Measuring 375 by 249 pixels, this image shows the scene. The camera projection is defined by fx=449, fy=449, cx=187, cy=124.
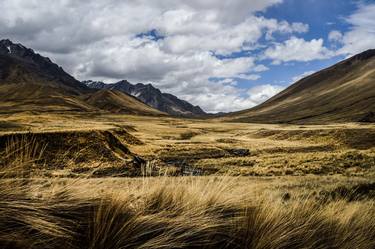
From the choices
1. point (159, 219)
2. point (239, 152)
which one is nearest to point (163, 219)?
point (159, 219)

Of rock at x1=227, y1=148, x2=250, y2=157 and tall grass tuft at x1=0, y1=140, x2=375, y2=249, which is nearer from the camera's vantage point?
tall grass tuft at x1=0, y1=140, x2=375, y2=249

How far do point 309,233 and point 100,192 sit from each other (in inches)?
75.2

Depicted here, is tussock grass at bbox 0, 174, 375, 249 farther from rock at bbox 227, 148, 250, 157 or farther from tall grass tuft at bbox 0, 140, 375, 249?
rock at bbox 227, 148, 250, 157

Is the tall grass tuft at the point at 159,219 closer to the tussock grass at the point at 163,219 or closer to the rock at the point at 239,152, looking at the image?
the tussock grass at the point at 163,219

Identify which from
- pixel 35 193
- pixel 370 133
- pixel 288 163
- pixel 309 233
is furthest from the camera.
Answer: pixel 370 133

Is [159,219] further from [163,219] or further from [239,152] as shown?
[239,152]

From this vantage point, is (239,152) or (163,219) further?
(239,152)

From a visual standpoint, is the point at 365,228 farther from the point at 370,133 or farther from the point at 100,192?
the point at 370,133

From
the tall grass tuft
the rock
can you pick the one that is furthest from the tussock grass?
the rock

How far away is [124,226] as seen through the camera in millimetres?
3230

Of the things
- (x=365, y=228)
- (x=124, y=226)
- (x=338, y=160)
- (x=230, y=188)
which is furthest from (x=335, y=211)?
(x=338, y=160)

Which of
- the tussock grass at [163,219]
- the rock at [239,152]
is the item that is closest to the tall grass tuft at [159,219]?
the tussock grass at [163,219]

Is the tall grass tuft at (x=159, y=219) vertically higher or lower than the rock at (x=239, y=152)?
higher

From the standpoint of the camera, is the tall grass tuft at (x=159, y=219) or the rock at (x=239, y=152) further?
the rock at (x=239, y=152)
